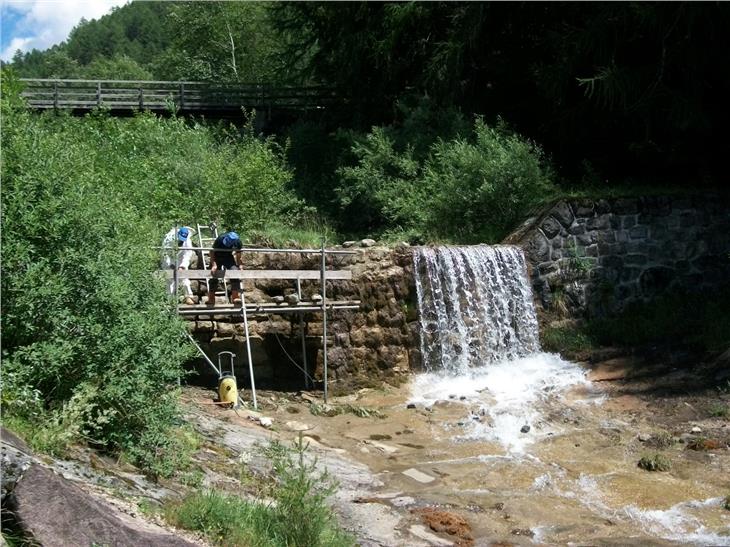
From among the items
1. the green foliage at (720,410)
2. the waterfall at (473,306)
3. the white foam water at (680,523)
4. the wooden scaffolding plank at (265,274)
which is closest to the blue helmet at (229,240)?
the wooden scaffolding plank at (265,274)

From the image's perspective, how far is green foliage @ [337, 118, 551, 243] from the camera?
1747cm

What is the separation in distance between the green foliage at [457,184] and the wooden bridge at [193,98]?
672cm

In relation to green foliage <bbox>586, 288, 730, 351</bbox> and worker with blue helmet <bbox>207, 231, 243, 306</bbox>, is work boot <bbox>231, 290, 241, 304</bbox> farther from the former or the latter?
green foliage <bbox>586, 288, 730, 351</bbox>

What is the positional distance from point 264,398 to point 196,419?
9.87 feet

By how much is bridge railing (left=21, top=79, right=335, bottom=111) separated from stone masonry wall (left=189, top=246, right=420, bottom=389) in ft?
41.6

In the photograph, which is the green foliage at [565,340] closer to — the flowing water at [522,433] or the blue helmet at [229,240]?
the flowing water at [522,433]

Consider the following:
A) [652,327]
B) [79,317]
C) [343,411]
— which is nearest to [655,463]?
[343,411]

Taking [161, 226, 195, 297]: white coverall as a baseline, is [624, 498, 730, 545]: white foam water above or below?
below

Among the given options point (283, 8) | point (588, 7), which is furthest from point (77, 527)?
point (283, 8)

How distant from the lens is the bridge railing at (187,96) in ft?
84.2

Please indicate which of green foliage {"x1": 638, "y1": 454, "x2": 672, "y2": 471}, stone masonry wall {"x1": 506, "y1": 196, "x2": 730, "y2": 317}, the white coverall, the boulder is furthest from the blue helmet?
the boulder

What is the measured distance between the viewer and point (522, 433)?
11773mm

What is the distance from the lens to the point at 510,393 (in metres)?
13.7

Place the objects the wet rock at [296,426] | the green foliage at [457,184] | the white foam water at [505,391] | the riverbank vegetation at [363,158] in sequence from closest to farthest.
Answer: the riverbank vegetation at [363,158] → the wet rock at [296,426] → the white foam water at [505,391] → the green foliage at [457,184]
